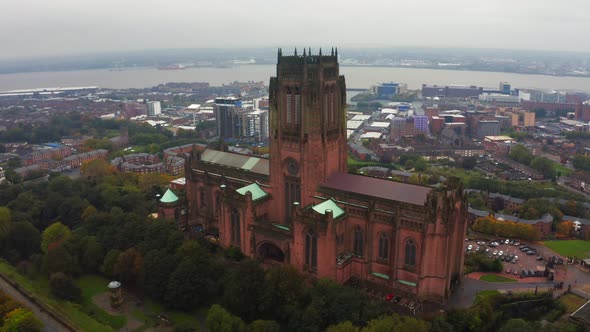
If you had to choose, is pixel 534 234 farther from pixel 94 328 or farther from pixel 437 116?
pixel 437 116

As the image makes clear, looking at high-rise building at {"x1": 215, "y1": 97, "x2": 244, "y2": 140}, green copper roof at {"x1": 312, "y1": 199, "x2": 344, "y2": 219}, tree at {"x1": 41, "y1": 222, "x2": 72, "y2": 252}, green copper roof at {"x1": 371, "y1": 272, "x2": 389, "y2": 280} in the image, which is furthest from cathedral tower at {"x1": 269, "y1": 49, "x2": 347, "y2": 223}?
high-rise building at {"x1": 215, "y1": 97, "x2": 244, "y2": 140}

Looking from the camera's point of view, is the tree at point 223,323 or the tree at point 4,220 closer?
the tree at point 223,323

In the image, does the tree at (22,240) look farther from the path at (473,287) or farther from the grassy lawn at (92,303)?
the path at (473,287)

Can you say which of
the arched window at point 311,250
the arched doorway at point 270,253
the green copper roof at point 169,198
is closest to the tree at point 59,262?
the green copper roof at point 169,198

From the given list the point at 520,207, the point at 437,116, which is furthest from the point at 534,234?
the point at 437,116

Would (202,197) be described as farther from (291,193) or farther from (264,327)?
(264,327)

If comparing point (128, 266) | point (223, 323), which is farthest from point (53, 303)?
point (223, 323)
